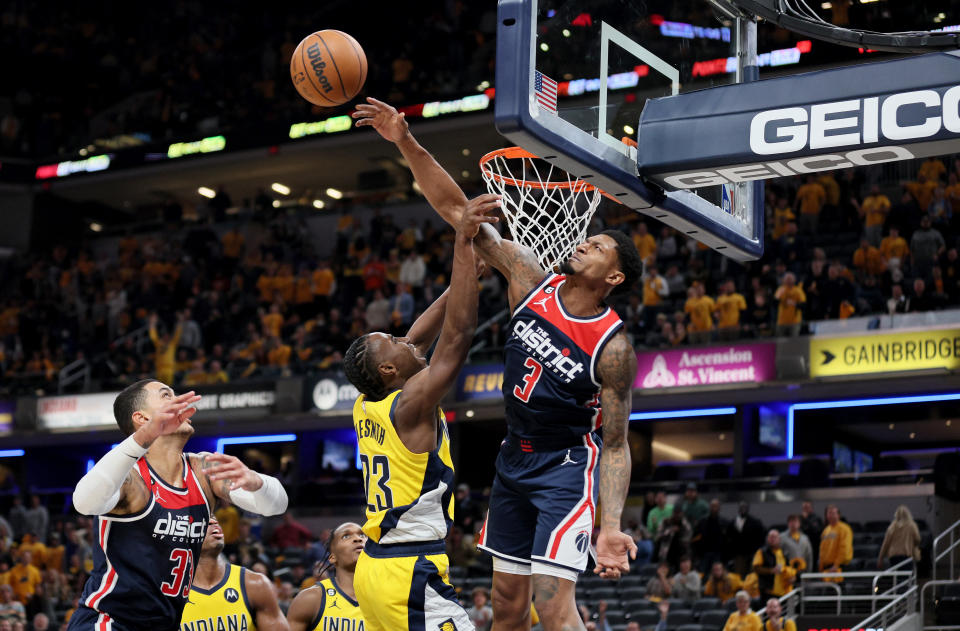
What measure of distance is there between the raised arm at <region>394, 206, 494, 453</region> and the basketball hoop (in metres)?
1.69

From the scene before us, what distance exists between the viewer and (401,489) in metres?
5.64

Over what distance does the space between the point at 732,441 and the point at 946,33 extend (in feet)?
57.1

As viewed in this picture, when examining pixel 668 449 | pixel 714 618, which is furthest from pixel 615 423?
pixel 668 449

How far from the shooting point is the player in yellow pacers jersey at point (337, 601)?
24.1 feet

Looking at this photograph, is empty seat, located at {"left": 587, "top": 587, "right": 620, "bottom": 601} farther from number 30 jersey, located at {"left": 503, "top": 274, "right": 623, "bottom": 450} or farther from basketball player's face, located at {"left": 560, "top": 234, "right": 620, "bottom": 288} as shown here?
basketball player's face, located at {"left": 560, "top": 234, "right": 620, "bottom": 288}

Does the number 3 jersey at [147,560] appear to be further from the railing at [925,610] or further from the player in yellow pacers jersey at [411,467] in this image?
the railing at [925,610]

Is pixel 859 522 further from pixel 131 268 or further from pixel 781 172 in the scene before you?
pixel 131 268

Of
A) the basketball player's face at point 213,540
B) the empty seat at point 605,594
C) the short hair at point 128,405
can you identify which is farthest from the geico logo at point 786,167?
the empty seat at point 605,594

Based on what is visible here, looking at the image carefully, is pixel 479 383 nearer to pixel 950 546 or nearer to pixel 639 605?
pixel 639 605

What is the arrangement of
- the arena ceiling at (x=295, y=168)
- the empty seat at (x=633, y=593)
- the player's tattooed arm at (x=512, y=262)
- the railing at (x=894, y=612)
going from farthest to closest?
the arena ceiling at (x=295, y=168), the empty seat at (x=633, y=593), the railing at (x=894, y=612), the player's tattooed arm at (x=512, y=262)

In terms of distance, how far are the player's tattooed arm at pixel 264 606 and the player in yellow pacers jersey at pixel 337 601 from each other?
0.43 feet

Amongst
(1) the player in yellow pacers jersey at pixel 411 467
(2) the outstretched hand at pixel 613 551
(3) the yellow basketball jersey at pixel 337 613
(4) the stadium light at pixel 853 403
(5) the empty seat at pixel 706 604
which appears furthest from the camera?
(4) the stadium light at pixel 853 403

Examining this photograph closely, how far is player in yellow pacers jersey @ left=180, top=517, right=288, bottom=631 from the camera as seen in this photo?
7.22 meters

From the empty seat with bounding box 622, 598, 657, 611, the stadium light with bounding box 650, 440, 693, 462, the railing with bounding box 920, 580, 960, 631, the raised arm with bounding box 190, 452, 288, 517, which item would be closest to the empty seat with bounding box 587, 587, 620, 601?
the empty seat with bounding box 622, 598, 657, 611
